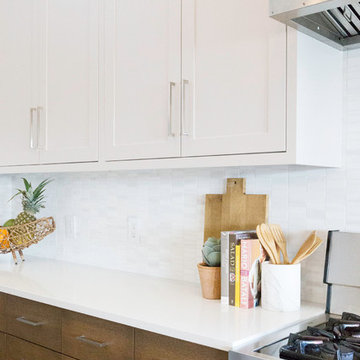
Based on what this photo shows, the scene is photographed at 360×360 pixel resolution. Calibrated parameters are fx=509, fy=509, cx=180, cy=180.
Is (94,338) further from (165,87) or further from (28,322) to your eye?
(165,87)

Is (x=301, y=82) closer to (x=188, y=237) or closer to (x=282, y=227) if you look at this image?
(x=282, y=227)

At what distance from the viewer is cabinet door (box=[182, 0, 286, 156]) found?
5.15 ft

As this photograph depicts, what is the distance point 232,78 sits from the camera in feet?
5.51

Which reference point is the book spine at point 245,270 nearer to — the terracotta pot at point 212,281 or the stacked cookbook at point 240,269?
the stacked cookbook at point 240,269

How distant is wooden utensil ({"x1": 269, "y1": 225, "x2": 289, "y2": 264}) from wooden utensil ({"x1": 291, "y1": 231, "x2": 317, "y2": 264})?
0.04m

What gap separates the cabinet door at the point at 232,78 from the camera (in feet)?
5.15

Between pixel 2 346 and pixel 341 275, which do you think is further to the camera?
pixel 2 346

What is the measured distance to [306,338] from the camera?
1346 millimetres

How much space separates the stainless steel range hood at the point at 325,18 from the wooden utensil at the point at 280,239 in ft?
2.17

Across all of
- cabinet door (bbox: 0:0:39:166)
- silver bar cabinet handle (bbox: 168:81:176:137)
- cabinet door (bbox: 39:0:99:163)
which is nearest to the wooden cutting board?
silver bar cabinet handle (bbox: 168:81:176:137)

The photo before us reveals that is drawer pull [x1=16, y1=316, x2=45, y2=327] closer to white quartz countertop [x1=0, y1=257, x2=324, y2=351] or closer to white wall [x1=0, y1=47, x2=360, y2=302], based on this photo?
white quartz countertop [x1=0, y1=257, x2=324, y2=351]

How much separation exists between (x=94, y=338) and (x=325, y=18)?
1.28m

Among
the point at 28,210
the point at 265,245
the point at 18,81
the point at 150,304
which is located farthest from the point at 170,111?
the point at 28,210

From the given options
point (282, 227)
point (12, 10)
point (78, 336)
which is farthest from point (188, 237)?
point (12, 10)
